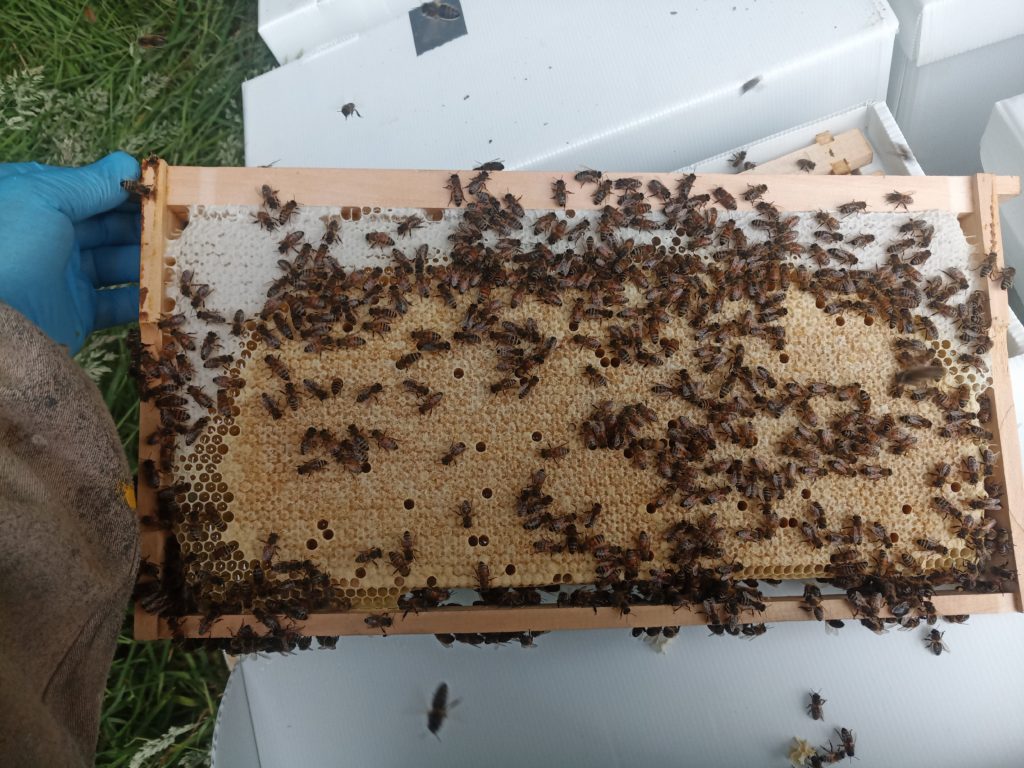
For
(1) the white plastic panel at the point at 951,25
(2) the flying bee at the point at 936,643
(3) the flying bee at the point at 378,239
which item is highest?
(1) the white plastic panel at the point at 951,25

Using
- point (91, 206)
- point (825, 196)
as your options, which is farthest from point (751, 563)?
point (91, 206)

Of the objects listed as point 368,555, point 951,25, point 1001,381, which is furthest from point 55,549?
point 951,25

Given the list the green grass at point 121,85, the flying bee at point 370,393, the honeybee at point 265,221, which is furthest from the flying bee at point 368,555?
the green grass at point 121,85

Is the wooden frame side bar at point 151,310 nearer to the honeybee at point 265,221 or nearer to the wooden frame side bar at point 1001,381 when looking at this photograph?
the honeybee at point 265,221

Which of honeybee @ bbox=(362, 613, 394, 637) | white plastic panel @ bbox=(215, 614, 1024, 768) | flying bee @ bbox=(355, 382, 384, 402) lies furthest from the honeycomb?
white plastic panel @ bbox=(215, 614, 1024, 768)

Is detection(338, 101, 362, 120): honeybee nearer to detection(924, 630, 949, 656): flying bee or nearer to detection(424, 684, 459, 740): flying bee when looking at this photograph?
detection(424, 684, 459, 740): flying bee

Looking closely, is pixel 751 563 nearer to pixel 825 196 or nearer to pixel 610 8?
pixel 825 196
